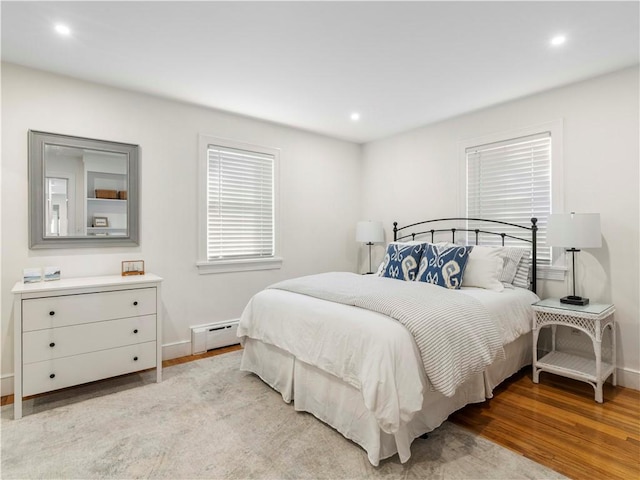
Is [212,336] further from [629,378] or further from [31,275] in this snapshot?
[629,378]

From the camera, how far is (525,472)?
176 centimetres

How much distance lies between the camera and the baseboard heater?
353 centimetres

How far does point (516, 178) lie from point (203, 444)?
11.5 ft

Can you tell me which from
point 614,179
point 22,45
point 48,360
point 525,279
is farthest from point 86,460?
point 614,179

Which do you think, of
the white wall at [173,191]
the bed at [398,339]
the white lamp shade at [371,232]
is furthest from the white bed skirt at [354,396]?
the white lamp shade at [371,232]

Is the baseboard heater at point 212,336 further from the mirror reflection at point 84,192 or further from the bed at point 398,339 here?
the mirror reflection at point 84,192

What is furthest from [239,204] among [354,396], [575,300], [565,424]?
[565,424]

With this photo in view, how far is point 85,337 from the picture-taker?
2549mm

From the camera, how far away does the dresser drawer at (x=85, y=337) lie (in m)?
2.37

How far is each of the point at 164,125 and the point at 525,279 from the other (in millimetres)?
3717

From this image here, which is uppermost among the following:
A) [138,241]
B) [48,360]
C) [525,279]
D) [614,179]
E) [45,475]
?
[614,179]

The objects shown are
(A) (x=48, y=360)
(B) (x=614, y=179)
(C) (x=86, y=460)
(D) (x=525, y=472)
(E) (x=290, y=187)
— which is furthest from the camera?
(E) (x=290, y=187)

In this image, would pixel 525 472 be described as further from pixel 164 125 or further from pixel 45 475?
pixel 164 125

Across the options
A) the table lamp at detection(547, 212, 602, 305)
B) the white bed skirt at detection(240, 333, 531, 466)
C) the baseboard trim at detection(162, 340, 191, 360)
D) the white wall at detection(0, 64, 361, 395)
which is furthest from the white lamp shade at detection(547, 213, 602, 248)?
the baseboard trim at detection(162, 340, 191, 360)
